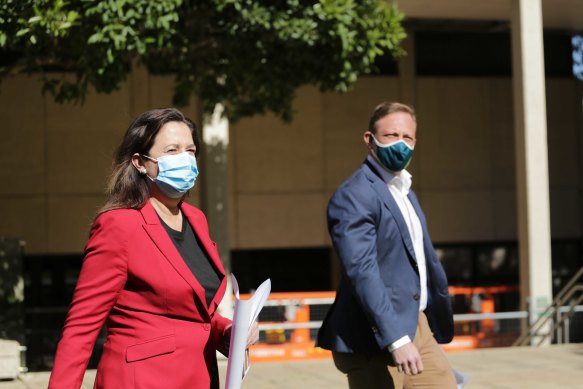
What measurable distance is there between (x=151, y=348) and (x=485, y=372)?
7251 millimetres

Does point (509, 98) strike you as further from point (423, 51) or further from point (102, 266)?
point (102, 266)

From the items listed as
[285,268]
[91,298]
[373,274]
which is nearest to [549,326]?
[285,268]

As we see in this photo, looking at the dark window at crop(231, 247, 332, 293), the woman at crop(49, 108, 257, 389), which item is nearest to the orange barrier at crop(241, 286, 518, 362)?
the dark window at crop(231, 247, 332, 293)

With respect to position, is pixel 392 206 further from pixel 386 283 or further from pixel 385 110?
pixel 385 110

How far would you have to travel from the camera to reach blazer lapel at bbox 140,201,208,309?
328cm

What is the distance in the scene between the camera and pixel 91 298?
124 inches

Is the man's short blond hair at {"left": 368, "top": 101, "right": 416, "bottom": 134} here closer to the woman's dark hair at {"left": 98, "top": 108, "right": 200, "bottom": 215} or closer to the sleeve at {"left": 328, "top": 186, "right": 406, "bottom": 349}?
the sleeve at {"left": 328, "top": 186, "right": 406, "bottom": 349}

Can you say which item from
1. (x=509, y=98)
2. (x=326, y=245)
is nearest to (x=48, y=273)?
(x=326, y=245)

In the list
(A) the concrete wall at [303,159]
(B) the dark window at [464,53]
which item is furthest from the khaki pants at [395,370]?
(B) the dark window at [464,53]

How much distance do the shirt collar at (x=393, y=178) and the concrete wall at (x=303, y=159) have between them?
14432 mm

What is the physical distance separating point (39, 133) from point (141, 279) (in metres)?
17.4

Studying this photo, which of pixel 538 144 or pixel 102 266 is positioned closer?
pixel 102 266

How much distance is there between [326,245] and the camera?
69.8ft

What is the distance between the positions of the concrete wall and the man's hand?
15030 mm
